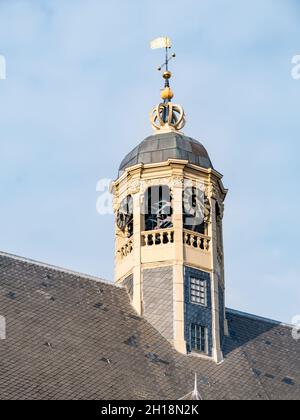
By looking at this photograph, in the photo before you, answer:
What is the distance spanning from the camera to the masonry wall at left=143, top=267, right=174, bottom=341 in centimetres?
6372

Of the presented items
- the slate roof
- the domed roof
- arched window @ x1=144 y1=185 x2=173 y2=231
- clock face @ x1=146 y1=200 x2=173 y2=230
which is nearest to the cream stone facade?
the domed roof

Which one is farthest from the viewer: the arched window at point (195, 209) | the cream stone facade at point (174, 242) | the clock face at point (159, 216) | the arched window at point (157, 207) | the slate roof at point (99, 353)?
the arched window at point (157, 207)

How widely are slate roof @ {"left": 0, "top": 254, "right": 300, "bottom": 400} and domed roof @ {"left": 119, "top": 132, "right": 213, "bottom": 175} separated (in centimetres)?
722

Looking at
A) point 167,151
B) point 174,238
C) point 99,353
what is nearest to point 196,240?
point 174,238

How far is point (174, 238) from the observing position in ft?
215

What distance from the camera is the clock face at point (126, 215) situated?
68.1m

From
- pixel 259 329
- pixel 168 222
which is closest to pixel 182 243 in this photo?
pixel 168 222

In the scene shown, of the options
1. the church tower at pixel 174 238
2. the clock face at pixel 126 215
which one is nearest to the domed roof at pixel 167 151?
the church tower at pixel 174 238

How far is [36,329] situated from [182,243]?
10309 mm

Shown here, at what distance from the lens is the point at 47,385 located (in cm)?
5491

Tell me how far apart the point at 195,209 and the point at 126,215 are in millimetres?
3617

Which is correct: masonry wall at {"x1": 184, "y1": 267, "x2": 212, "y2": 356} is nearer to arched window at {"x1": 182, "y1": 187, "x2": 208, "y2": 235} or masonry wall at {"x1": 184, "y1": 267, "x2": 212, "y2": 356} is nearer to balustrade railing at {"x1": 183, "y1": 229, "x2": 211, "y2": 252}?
balustrade railing at {"x1": 183, "y1": 229, "x2": 211, "y2": 252}

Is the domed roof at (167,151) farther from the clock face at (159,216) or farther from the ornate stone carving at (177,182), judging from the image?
the clock face at (159,216)

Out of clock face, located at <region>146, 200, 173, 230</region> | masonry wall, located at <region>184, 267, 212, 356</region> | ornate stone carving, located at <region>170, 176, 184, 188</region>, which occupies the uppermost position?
ornate stone carving, located at <region>170, 176, 184, 188</region>
